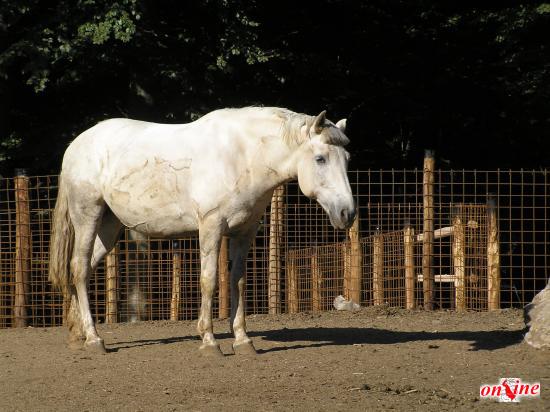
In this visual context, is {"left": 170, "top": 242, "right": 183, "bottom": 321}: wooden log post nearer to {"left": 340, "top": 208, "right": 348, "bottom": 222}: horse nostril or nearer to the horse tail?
the horse tail

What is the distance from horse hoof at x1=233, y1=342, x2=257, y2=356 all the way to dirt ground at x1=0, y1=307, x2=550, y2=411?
10 centimetres

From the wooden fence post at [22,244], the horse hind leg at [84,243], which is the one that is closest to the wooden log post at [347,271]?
the wooden fence post at [22,244]

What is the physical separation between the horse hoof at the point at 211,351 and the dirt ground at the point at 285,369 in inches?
2.8

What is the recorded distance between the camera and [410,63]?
1872 cm

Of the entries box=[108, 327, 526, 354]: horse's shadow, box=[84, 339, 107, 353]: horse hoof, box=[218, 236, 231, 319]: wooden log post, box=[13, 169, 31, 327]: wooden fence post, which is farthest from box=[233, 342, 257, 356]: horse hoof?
box=[13, 169, 31, 327]: wooden fence post

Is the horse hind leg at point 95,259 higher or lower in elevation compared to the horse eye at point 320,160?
lower

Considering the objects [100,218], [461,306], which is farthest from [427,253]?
[100,218]

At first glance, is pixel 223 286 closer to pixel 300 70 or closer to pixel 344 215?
pixel 344 215

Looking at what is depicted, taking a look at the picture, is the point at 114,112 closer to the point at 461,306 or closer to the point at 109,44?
the point at 109,44

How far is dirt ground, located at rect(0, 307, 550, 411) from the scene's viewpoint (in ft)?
20.6

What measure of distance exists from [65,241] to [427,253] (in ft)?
16.3

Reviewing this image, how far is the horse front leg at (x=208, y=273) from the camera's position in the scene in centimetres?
807

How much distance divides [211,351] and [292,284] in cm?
567

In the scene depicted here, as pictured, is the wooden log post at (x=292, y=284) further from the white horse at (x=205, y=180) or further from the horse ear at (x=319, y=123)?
the horse ear at (x=319, y=123)
